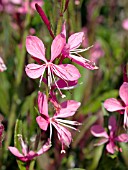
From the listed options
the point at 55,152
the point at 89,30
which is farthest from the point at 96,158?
the point at 89,30

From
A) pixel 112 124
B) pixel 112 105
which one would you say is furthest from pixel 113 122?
pixel 112 105

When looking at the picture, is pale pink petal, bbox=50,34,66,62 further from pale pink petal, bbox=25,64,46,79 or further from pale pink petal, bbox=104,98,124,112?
pale pink petal, bbox=104,98,124,112

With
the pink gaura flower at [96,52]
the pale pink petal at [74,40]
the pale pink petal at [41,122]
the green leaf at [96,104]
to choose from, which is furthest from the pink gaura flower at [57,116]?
the pink gaura flower at [96,52]

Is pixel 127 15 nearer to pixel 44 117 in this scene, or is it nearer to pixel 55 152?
pixel 55 152

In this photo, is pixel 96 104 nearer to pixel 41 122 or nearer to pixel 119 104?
pixel 119 104

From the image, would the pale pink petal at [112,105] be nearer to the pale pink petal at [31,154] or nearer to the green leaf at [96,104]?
the pale pink petal at [31,154]

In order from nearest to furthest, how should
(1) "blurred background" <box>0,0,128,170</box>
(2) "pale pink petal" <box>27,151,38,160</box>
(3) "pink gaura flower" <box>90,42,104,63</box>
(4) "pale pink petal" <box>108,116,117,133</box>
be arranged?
1. (2) "pale pink petal" <box>27,151,38,160</box>
2. (4) "pale pink petal" <box>108,116,117,133</box>
3. (1) "blurred background" <box>0,0,128,170</box>
4. (3) "pink gaura flower" <box>90,42,104,63</box>

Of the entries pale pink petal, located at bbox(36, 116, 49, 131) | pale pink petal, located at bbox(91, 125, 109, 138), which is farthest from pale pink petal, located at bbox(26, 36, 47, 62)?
pale pink petal, located at bbox(91, 125, 109, 138)
